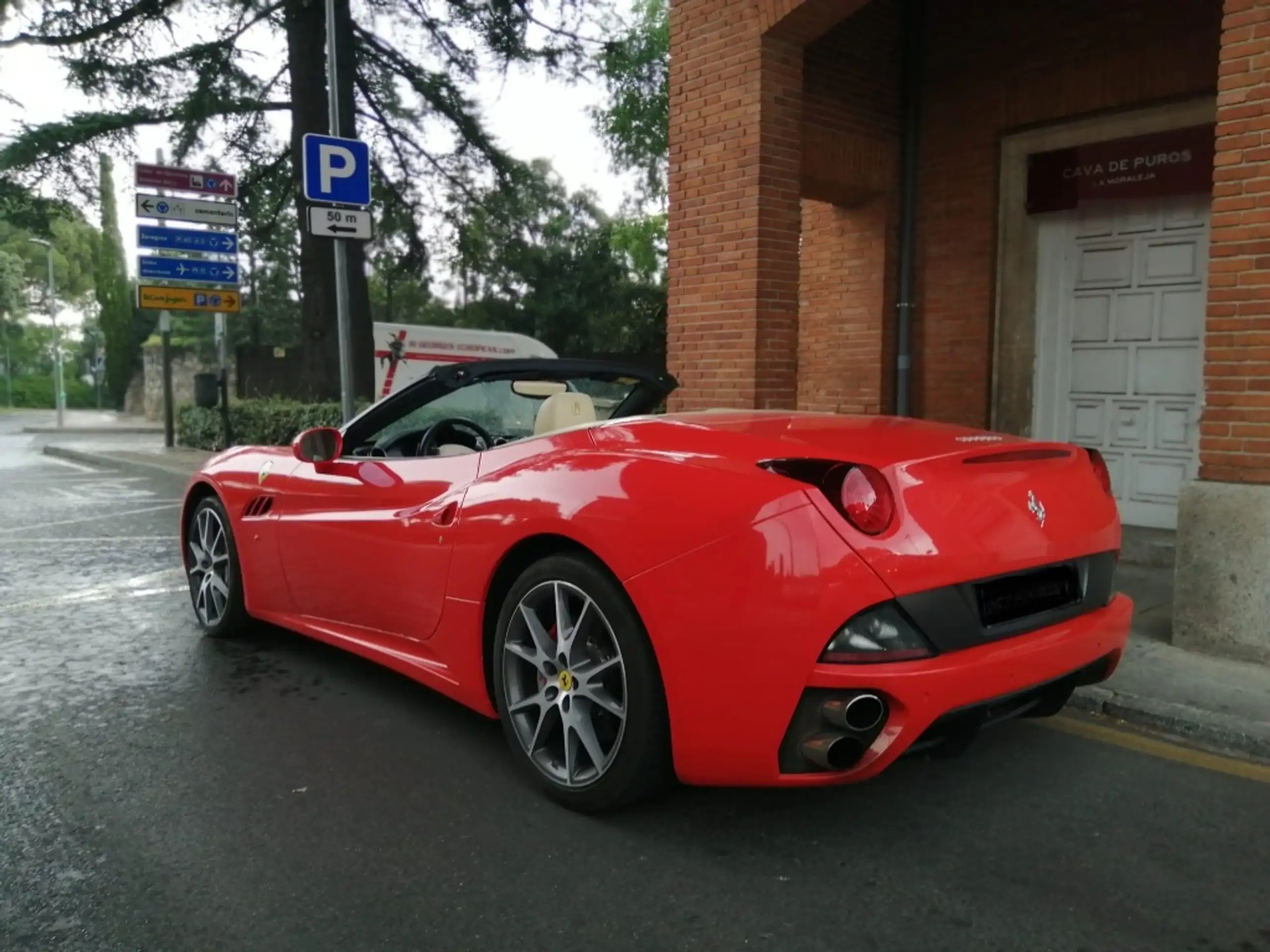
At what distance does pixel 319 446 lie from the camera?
164 inches

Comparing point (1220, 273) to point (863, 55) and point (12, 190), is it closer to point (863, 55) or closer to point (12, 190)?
point (863, 55)

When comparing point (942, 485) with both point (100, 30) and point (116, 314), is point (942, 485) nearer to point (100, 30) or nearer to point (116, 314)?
point (100, 30)

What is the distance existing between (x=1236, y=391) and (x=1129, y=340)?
3.39m

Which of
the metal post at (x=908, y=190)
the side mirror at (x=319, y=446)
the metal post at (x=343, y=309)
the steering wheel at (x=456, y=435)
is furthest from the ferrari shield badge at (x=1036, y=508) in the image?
the metal post at (x=908, y=190)

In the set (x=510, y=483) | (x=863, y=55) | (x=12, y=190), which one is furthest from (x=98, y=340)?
(x=510, y=483)

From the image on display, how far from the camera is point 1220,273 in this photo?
16.1ft

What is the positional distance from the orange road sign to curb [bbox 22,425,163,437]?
10131mm

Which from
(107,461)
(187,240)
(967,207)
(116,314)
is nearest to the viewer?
(967,207)

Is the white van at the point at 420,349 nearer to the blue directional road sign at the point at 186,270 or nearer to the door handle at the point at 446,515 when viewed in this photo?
the blue directional road sign at the point at 186,270

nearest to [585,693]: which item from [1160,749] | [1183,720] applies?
[1160,749]

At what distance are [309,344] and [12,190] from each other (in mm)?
4862

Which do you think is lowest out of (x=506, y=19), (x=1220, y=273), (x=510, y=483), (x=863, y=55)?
(x=510, y=483)

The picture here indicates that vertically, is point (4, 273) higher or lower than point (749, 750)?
higher

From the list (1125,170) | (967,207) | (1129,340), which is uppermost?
(1125,170)
